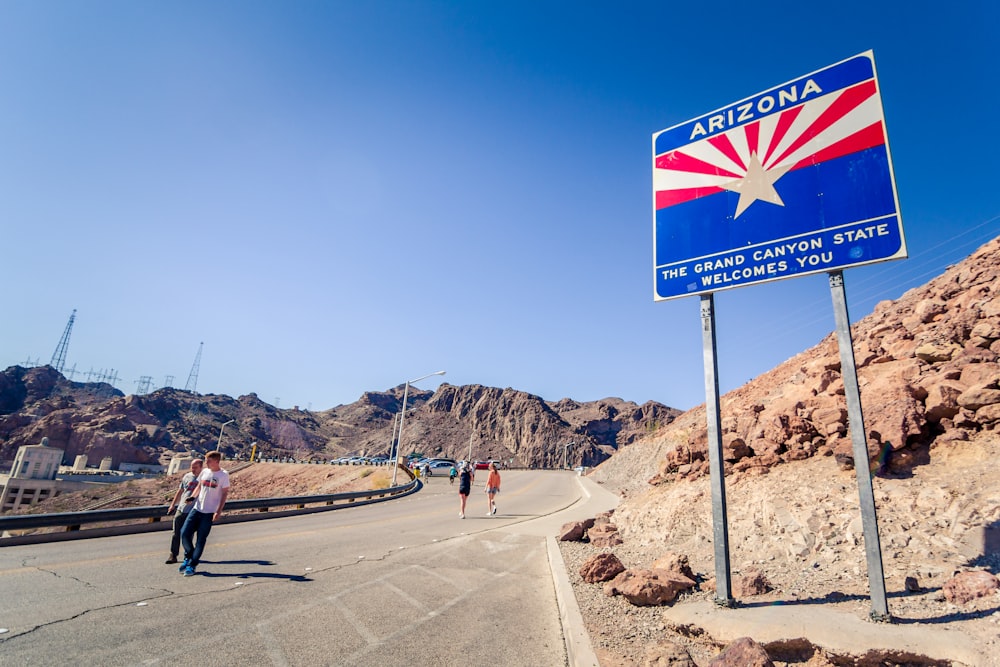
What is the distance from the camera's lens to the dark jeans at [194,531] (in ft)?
23.3

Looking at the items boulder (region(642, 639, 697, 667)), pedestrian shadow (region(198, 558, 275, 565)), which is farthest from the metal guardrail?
boulder (region(642, 639, 697, 667))

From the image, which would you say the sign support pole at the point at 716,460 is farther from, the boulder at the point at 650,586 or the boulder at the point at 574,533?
the boulder at the point at 574,533

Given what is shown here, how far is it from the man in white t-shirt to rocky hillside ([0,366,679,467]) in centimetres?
11681

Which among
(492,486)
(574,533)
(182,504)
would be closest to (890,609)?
Result: (574,533)

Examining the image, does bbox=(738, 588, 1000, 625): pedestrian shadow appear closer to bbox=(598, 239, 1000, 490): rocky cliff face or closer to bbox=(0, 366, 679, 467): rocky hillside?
bbox=(598, 239, 1000, 490): rocky cliff face

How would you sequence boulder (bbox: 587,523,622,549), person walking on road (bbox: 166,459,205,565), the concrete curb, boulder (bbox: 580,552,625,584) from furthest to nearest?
boulder (bbox: 587,523,622,549)
boulder (bbox: 580,552,625,584)
person walking on road (bbox: 166,459,205,565)
the concrete curb

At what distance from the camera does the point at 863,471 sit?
223 inches

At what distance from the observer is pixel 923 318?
13.5m

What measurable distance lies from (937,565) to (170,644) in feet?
29.5

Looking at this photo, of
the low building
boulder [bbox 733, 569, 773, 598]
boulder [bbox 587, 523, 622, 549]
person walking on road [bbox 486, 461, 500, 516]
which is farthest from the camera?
the low building

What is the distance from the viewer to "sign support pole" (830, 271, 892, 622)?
516 centimetres

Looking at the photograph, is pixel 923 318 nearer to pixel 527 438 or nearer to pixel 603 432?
pixel 527 438

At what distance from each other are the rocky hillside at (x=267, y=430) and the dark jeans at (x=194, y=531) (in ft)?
383

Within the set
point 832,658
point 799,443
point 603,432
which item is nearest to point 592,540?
point 799,443
